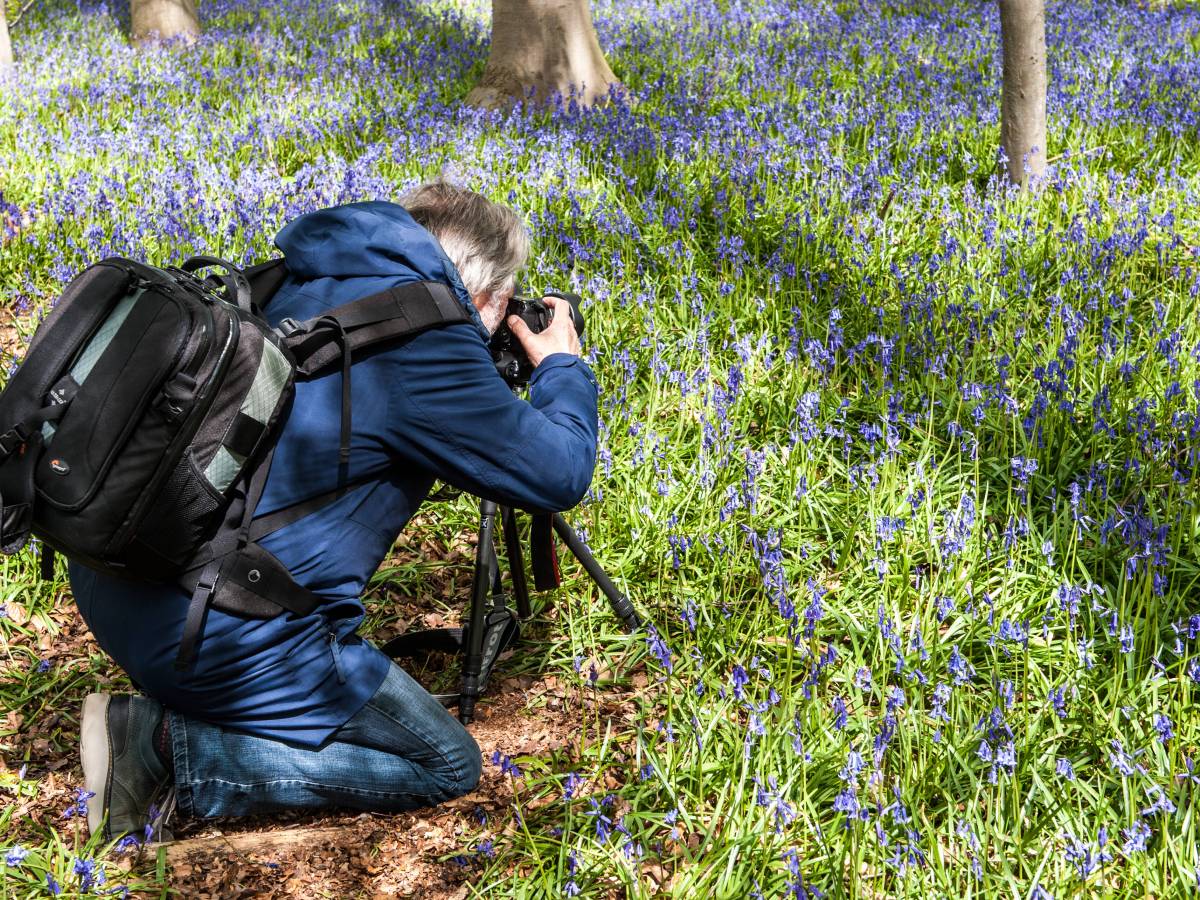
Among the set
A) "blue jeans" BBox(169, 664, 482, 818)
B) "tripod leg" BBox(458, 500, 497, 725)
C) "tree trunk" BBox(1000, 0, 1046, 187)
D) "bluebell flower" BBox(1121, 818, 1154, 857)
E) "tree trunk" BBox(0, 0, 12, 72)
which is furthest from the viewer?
"tree trunk" BBox(0, 0, 12, 72)

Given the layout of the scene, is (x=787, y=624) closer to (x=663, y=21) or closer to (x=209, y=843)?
(x=209, y=843)

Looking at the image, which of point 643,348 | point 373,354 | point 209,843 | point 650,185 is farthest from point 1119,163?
point 209,843

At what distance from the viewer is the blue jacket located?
257cm

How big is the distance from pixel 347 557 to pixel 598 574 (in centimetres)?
88

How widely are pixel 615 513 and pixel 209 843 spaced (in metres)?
1.71

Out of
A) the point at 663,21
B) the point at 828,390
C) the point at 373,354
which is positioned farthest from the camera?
the point at 663,21

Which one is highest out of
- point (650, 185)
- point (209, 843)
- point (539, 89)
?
point (539, 89)

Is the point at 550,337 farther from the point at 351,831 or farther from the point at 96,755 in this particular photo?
the point at 96,755

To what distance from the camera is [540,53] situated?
7758 mm

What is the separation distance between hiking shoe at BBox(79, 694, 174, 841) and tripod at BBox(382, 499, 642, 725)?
857 mm

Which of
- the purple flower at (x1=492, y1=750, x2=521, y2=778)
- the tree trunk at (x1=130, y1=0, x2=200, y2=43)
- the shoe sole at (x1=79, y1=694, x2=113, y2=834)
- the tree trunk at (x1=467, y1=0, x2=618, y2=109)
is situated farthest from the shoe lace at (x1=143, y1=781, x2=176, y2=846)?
the tree trunk at (x1=130, y1=0, x2=200, y2=43)

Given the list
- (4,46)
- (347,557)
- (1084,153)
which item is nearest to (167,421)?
(347,557)

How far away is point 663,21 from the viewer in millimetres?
10695

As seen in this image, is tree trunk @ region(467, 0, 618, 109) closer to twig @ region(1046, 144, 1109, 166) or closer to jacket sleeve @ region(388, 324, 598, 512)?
twig @ region(1046, 144, 1109, 166)
